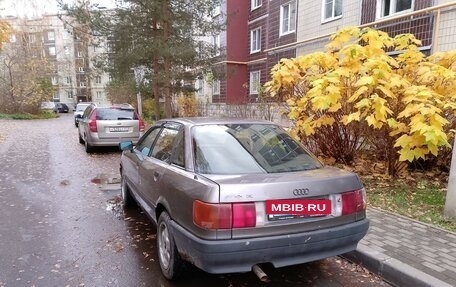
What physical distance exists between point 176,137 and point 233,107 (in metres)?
10.6

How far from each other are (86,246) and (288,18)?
17064mm

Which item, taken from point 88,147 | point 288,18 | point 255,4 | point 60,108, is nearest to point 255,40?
point 255,4

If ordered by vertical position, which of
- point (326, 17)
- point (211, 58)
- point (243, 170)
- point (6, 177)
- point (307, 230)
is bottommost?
point (6, 177)

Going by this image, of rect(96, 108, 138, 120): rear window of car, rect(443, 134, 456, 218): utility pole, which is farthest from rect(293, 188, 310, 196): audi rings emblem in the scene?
rect(96, 108, 138, 120): rear window of car

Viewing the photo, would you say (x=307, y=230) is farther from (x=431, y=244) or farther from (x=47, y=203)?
(x=47, y=203)

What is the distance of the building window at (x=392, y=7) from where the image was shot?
11.7 meters

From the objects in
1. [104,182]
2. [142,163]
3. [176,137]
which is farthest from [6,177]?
[176,137]

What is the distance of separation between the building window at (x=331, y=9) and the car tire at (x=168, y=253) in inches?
532

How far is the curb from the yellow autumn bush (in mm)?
2082

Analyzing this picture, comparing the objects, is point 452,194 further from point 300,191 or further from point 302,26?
point 302,26

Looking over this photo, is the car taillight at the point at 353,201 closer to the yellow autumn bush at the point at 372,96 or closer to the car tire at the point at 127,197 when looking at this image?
the yellow autumn bush at the point at 372,96

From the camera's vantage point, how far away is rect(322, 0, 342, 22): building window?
47.7 ft

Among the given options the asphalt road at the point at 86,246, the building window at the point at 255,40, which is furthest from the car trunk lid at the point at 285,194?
the building window at the point at 255,40

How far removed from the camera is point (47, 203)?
5.95 m
